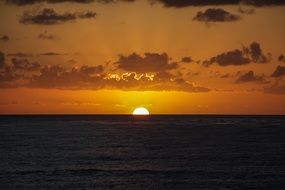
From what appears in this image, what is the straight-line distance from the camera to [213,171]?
81.6m

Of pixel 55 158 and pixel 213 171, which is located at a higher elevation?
pixel 55 158

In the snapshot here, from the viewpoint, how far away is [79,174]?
8012 cm

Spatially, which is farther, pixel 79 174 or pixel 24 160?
pixel 24 160

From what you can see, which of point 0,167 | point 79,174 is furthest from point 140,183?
point 0,167

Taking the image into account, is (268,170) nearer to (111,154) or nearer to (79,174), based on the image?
(79,174)

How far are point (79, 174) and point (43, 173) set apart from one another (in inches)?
212

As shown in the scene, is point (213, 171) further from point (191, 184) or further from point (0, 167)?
point (0, 167)

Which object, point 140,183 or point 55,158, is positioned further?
point 55,158

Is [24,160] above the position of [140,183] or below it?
above

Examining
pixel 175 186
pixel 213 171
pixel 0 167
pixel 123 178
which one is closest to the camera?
pixel 175 186

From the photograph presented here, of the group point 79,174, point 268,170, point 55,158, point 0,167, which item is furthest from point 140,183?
point 55,158

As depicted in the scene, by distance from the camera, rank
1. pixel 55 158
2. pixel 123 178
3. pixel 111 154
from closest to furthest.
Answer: pixel 123 178
pixel 55 158
pixel 111 154

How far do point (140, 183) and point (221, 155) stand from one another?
1467 inches

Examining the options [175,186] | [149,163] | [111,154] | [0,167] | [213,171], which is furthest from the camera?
[111,154]
